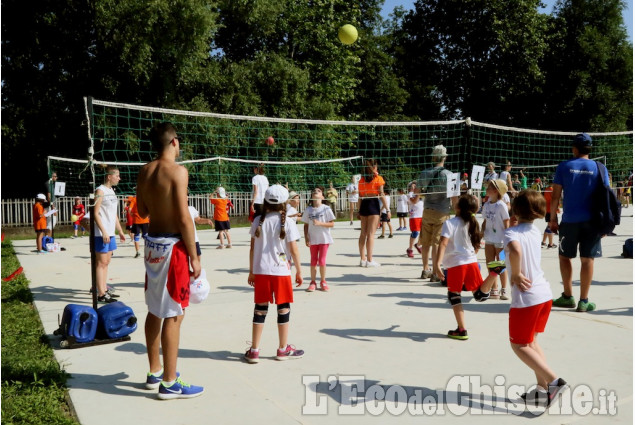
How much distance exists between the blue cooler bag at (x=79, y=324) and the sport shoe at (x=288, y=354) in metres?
1.87

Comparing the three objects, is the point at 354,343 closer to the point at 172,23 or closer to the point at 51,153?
the point at 172,23

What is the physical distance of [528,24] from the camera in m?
36.3

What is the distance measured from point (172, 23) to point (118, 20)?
186 cm

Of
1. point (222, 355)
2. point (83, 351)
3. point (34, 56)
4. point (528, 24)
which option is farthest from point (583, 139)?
point (528, 24)

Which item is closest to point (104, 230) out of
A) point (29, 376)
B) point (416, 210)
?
point (29, 376)

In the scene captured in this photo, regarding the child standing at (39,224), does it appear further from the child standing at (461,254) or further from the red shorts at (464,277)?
the red shorts at (464,277)

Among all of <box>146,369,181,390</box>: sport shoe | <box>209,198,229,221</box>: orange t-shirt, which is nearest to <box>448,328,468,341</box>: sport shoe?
<box>146,369,181,390</box>: sport shoe

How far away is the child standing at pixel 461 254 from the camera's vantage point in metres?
5.59

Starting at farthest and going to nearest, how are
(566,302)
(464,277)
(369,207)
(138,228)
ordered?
(138,228), (369,207), (566,302), (464,277)

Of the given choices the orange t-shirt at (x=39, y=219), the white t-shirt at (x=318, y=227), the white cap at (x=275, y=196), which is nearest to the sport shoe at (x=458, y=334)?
the white cap at (x=275, y=196)

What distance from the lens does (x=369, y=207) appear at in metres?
9.70

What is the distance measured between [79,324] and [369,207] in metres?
5.30

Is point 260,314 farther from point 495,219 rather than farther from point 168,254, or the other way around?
point 495,219

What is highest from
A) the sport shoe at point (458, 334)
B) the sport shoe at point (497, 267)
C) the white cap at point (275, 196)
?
the white cap at point (275, 196)
